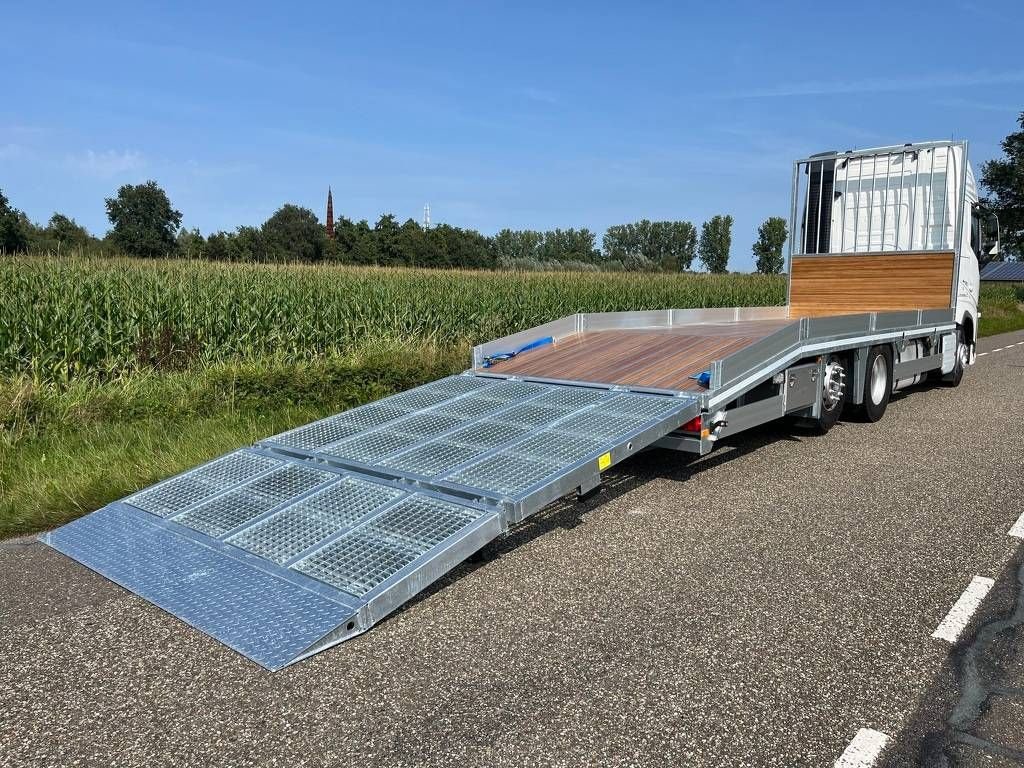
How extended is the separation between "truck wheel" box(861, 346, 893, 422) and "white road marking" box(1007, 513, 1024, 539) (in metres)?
3.23

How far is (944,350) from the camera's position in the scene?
10570 millimetres

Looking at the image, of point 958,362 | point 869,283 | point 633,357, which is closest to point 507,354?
point 633,357

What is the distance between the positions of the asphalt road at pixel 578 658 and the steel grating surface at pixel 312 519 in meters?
0.54

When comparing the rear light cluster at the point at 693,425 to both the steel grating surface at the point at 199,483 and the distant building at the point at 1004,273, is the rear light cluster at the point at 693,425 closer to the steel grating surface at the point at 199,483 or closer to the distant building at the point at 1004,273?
the steel grating surface at the point at 199,483

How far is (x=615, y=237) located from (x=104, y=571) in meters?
111

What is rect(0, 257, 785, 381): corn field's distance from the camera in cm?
925

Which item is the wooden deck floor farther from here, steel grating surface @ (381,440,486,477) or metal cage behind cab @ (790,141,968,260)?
metal cage behind cab @ (790,141,968,260)

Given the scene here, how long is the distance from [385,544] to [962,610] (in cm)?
296

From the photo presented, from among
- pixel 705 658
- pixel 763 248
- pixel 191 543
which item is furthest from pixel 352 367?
pixel 763 248

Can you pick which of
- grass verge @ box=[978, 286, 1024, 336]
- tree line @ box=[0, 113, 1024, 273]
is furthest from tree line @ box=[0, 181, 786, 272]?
grass verge @ box=[978, 286, 1024, 336]

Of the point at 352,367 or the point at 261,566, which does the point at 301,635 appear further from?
the point at 352,367

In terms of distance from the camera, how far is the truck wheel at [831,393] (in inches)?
299

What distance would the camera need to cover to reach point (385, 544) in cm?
384

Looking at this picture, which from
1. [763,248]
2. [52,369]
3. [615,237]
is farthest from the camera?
[615,237]
